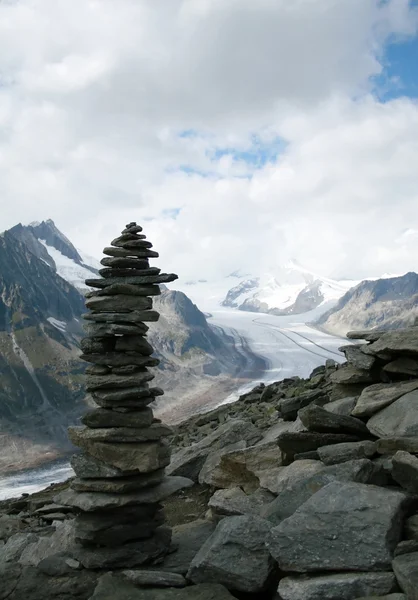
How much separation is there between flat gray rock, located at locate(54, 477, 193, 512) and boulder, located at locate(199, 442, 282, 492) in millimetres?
→ 2802

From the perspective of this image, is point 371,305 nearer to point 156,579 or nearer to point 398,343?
point 398,343

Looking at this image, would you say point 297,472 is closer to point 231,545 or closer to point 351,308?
point 231,545

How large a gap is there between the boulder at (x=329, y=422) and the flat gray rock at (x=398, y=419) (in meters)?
0.35

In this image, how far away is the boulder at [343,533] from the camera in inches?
355

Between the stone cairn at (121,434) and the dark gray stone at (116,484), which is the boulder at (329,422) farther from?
the dark gray stone at (116,484)

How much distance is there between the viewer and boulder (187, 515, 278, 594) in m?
10.2

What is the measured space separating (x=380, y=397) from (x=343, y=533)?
20.8 ft

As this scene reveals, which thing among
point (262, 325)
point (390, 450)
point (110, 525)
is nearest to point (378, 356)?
point (390, 450)

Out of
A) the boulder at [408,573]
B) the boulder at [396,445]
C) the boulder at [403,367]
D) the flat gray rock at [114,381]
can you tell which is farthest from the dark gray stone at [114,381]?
the boulder at [408,573]

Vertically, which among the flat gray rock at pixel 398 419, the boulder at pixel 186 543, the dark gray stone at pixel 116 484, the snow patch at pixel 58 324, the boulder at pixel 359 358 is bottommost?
the boulder at pixel 186 543

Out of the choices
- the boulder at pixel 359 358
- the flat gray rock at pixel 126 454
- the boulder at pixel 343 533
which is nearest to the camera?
the boulder at pixel 343 533

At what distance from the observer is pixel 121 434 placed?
1400cm

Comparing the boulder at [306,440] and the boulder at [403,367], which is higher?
the boulder at [403,367]

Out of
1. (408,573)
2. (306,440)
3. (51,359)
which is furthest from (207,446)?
(51,359)
